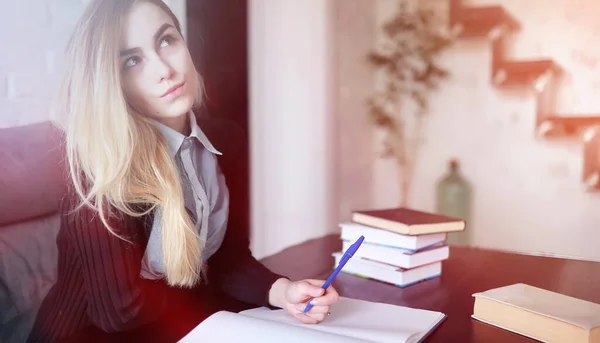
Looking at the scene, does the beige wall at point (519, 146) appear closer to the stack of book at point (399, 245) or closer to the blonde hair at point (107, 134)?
the stack of book at point (399, 245)

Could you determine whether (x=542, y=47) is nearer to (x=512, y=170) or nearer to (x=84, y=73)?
(x=512, y=170)

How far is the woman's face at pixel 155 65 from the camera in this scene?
2.22 ft

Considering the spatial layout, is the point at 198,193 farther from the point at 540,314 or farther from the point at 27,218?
the point at 540,314

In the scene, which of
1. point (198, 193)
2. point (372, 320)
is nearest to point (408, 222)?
point (372, 320)

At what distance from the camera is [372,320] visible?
734 mm

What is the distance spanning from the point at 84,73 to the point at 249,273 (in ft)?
1.28

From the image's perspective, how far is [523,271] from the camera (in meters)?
1.01

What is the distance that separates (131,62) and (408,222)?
537 mm

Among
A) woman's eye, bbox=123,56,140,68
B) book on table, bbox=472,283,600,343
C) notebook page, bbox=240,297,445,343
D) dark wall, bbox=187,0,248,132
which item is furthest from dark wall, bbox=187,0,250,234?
book on table, bbox=472,283,600,343

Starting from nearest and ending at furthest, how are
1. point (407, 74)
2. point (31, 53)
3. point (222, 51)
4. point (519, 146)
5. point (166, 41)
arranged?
point (31, 53) < point (166, 41) < point (222, 51) < point (519, 146) < point (407, 74)

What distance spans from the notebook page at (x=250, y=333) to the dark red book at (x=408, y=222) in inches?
13.2

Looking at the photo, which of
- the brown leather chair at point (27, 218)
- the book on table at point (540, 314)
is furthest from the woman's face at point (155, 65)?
the book on table at point (540, 314)

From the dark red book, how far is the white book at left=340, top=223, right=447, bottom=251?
10 millimetres

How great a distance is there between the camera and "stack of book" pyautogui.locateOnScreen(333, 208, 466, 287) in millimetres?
924
